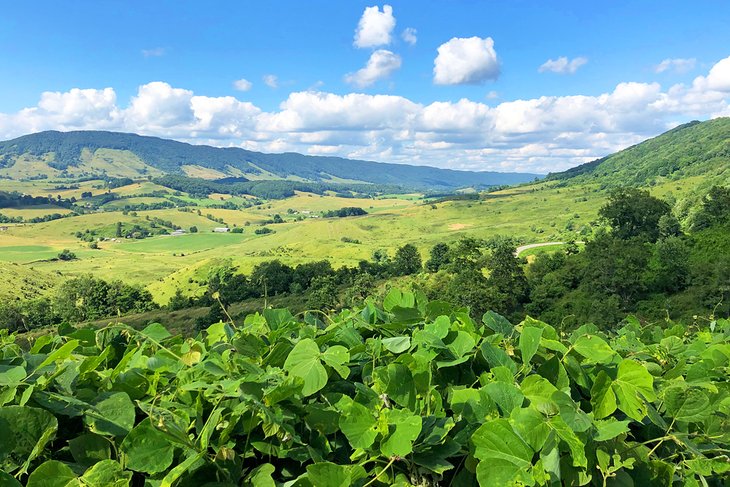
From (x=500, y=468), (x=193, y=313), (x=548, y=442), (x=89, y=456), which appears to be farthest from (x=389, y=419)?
(x=193, y=313)

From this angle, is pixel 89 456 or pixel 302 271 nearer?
pixel 89 456

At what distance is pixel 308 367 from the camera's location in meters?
1.66

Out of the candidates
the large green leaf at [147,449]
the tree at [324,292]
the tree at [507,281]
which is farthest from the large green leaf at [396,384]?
the tree at [324,292]

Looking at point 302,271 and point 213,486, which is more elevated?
point 213,486

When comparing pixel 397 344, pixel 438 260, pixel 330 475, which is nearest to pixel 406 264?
pixel 438 260

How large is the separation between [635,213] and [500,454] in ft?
341

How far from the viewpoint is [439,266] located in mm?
103938

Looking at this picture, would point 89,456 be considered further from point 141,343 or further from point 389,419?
point 141,343

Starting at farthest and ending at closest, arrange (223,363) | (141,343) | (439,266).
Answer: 1. (439,266)
2. (141,343)
3. (223,363)

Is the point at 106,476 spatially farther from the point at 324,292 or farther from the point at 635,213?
the point at 635,213

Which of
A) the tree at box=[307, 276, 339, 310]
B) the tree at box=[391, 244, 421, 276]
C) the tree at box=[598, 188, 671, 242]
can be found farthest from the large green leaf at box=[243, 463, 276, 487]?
the tree at box=[391, 244, 421, 276]

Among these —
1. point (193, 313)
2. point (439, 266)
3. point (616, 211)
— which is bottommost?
point (193, 313)

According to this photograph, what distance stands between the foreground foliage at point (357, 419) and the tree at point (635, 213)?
98476 mm

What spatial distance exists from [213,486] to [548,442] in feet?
3.43
